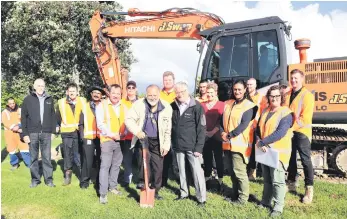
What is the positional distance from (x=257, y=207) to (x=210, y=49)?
10.6 ft

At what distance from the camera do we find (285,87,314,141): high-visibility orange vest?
15.8 feet

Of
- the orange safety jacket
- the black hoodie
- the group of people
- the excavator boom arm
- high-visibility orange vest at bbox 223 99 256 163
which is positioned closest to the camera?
the group of people

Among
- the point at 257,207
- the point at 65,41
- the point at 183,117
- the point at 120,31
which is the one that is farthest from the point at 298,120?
the point at 65,41

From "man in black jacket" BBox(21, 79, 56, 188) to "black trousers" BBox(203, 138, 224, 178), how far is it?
9.62 ft

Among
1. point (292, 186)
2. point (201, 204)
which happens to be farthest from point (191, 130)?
point (292, 186)

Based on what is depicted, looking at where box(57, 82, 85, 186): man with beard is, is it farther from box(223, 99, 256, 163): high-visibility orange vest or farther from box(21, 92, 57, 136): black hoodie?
box(223, 99, 256, 163): high-visibility orange vest

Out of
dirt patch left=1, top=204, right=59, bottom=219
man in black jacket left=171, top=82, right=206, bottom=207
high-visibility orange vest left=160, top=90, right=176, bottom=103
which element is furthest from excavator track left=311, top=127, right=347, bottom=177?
dirt patch left=1, top=204, right=59, bottom=219

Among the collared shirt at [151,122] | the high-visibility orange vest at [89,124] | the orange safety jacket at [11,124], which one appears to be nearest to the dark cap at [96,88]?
the high-visibility orange vest at [89,124]

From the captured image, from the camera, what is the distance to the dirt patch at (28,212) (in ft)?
15.8

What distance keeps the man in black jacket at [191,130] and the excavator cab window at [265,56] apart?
1.78 meters

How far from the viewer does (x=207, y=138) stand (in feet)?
18.3

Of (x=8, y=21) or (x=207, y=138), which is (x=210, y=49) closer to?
(x=207, y=138)

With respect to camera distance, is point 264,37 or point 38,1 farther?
point 38,1

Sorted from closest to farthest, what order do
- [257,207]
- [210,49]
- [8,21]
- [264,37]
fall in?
[257,207] < [264,37] < [210,49] < [8,21]
